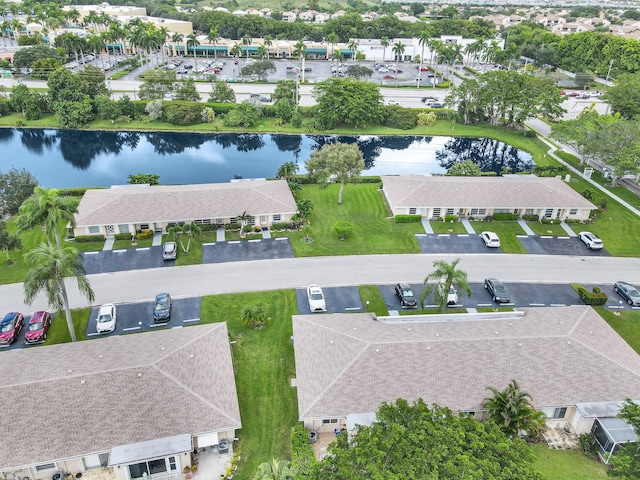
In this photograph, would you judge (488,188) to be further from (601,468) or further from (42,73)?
(42,73)

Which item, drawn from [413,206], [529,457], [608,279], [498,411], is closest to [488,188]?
[413,206]

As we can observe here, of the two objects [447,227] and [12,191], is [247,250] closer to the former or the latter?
[447,227]

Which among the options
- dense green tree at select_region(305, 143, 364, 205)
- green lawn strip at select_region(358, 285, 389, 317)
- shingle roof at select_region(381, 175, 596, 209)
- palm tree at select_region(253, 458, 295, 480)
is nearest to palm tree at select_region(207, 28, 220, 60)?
dense green tree at select_region(305, 143, 364, 205)

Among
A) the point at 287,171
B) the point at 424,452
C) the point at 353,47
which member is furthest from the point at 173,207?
the point at 353,47

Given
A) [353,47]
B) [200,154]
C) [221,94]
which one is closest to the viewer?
[200,154]

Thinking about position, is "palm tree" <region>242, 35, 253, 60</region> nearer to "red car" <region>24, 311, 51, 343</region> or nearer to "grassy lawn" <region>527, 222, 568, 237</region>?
"grassy lawn" <region>527, 222, 568, 237</region>

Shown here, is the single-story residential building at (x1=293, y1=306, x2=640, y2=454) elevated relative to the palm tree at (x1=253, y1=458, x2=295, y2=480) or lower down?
lower down
